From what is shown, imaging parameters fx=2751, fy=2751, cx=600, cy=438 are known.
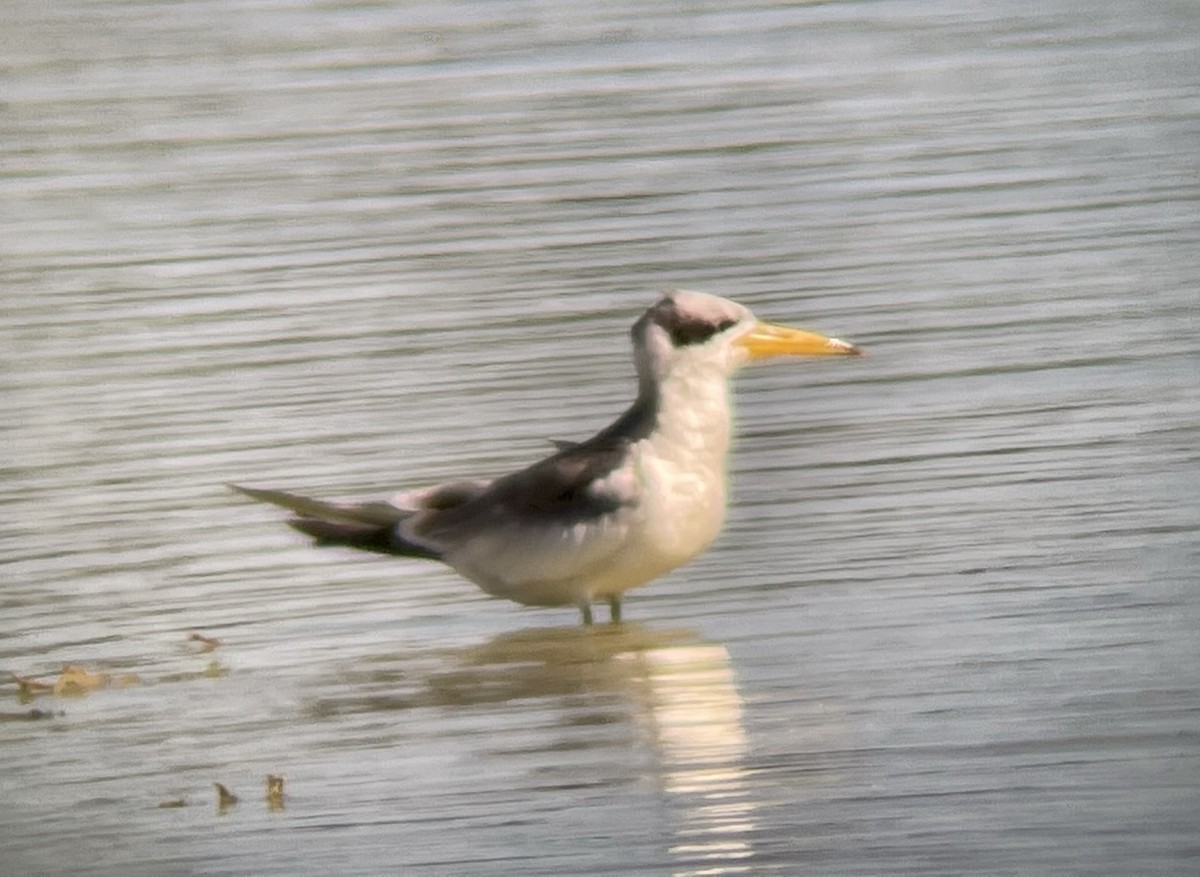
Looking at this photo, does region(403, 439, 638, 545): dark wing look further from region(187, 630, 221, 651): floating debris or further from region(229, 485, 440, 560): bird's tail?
region(187, 630, 221, 651): floating debris

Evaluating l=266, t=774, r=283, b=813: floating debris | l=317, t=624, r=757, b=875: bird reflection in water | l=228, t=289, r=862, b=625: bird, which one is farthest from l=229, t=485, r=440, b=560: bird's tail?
l=266, t=774, r=283, b=813: floating debris

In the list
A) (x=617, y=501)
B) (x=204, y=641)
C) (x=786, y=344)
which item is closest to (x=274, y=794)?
(x=204, y=641)

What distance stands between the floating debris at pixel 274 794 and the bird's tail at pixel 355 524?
1.39 metres

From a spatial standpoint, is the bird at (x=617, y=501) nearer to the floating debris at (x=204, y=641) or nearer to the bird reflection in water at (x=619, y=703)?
the bird reflection in water at (x=619, y=703)

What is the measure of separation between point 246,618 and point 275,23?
8.41 metres

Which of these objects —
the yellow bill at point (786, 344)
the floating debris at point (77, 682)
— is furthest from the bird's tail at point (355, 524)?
the yellow bill at point (786, 344)

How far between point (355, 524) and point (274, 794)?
1524 millimetres

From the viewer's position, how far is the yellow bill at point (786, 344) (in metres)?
6.12

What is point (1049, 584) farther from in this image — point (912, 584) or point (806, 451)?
point (806, 451)

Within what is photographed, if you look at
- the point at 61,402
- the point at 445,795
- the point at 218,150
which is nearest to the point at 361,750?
the point at 445,795

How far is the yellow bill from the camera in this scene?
20.1ft

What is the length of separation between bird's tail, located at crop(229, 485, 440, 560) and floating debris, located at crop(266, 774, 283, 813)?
4.55ft

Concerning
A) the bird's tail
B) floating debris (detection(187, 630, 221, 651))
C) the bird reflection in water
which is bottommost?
the bird reflection in water

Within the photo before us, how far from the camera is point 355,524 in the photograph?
6.22 m
